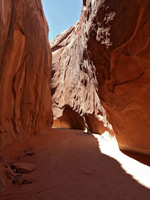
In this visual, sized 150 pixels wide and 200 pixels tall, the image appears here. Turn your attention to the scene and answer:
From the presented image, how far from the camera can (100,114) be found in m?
7.40

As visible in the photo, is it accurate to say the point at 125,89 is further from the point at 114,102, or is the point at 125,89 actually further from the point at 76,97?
the point at 76,97

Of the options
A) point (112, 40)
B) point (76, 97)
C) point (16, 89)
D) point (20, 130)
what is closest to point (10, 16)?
point (16, 89)

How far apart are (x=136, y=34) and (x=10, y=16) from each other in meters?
3.71

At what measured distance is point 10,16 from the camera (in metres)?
4.07

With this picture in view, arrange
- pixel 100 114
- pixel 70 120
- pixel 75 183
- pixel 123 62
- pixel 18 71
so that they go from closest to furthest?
pixel 75 183
pixel 123 62
pixel 18 71
pixel 100 114
pixel 70 120

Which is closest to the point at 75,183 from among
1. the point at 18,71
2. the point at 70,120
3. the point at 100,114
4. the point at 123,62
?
the point at 123,62

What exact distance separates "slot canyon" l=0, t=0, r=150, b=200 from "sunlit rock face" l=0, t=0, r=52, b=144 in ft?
0.09

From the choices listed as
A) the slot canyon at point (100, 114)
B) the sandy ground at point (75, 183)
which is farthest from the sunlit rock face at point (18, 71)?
the sandy ground at point (75, 183)

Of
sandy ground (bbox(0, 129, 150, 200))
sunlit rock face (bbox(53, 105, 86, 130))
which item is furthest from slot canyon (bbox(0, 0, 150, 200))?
sunlit rock face (bbox(53, 105, 86, 130))

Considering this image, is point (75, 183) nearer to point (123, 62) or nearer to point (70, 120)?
point (123, 62)

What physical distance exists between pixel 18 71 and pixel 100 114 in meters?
4.71

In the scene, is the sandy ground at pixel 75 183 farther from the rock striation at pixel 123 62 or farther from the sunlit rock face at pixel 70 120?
the sunlit rock face at pixel 70 120

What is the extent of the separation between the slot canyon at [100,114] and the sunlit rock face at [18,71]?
0.09 ft

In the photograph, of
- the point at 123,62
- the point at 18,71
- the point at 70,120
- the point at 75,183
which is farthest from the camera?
the point at 70,120
